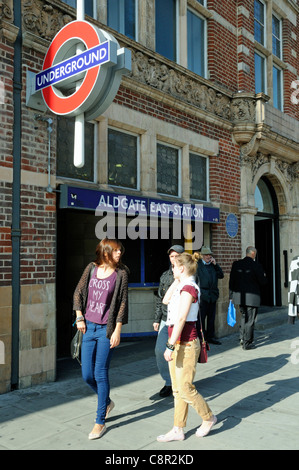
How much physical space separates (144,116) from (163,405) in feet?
16.6

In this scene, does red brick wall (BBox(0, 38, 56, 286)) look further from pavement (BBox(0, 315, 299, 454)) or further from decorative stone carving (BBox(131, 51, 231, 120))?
decorative stone carving (BBox(131, 51, 231, 120))

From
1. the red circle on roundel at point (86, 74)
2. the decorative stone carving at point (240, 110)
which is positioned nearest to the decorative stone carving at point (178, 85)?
the decorative stone carving at point (240, 110)

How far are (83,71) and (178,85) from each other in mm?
4219

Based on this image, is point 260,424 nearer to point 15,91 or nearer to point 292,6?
point 15,91

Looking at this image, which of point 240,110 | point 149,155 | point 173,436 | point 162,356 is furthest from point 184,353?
point 240,110

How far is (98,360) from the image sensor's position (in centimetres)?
404

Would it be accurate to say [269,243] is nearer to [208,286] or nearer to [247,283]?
[247,283]

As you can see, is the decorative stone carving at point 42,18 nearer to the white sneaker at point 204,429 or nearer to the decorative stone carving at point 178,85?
the decorative stone carving at point 178,85

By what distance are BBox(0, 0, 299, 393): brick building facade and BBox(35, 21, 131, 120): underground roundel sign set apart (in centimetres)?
62

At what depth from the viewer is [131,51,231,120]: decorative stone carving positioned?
784cm

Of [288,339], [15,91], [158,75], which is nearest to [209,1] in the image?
[158,75]

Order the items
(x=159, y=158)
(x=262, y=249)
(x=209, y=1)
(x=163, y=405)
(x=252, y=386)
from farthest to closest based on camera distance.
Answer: (x=262, y=249)
(x=209, y=1)
(x=159, y=158)
(x=252, y=386)
(x=163, y=405)

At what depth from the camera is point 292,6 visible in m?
13.0
